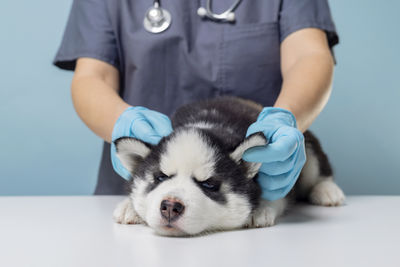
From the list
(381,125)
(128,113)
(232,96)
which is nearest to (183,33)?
(232,96)

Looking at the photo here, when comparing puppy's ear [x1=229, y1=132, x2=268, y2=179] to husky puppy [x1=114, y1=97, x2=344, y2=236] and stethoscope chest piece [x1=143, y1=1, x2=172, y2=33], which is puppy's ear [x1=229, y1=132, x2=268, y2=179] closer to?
husky puppy [x1=114, y1=97, x2=344, y2=236]

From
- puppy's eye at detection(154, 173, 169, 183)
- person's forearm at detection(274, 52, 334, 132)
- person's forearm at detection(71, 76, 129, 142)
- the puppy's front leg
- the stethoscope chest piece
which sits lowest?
the puppy's front leg

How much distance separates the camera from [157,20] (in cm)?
196

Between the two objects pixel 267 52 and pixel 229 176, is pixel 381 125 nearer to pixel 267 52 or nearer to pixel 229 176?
pixel 267 52

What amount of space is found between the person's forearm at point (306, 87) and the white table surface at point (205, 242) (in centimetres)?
35

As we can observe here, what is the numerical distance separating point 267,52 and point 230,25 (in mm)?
189

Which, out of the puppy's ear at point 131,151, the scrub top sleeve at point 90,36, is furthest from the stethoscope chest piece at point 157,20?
the puppy's ear at point 131,151

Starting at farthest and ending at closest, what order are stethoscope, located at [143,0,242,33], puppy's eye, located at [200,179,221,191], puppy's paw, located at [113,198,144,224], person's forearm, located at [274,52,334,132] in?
stethoscope, located at [143,0,242,33]
person's forearm, located at [274,52,334,132]
puppy's paw, located at [113,198,144,224]
puppy's eye, located at [200,179,221,191]

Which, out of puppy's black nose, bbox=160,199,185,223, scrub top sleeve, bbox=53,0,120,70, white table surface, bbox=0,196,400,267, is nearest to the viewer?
white table surface, bbox=0,196,400,267

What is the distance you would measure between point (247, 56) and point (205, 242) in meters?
1.02

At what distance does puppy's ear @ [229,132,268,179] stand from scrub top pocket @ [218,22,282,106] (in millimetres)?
673

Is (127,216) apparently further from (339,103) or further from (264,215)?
(339,103)

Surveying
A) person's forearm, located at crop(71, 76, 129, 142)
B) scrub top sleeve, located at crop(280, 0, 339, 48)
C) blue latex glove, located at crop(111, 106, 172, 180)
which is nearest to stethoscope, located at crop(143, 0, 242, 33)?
scrub top sleeve, located at crop(280, 0, 339, 48)

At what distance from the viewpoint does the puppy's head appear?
1216 millimetres
